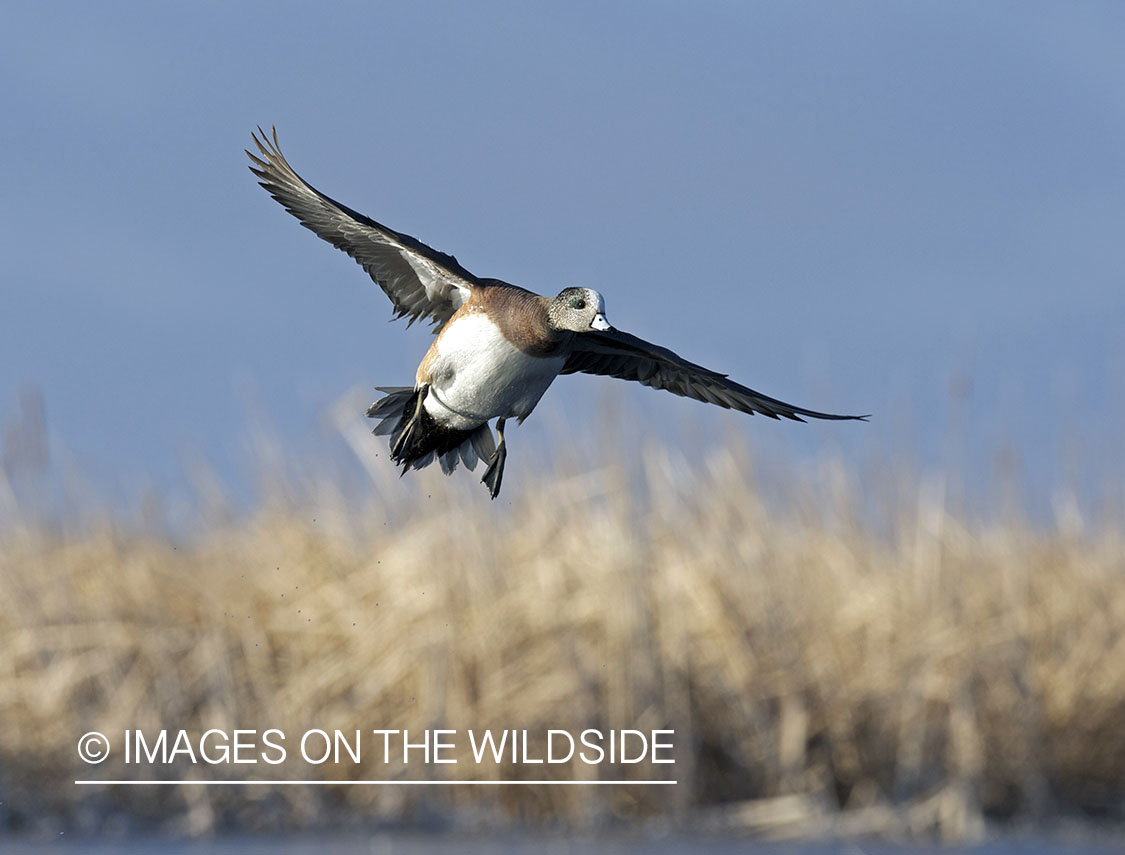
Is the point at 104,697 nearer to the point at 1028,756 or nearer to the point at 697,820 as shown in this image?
the point at 697,820

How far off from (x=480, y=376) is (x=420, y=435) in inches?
4.6

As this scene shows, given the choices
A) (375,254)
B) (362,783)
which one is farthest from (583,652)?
(375,254)

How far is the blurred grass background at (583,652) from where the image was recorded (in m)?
5.98

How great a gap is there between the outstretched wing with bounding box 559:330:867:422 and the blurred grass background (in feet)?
12.7

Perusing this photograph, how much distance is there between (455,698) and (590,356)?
410 centimetres

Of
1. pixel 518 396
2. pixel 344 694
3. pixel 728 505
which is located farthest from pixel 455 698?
pixel 518 396

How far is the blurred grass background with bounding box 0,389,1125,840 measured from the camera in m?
5.98

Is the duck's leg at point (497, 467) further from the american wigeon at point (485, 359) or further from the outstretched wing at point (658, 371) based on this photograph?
the outstretched wing at point (658, 371)

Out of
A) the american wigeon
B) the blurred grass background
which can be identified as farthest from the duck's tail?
the blurred grass background

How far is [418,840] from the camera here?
6.20 m

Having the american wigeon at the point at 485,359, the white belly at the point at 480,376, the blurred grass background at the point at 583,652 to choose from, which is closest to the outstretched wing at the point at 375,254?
the american wigeon at the point at 485,359

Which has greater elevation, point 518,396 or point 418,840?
point 518,396

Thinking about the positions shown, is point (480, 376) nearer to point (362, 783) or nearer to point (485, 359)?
point (485, 359)

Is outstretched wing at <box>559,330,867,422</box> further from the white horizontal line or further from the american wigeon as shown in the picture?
the white horizontal line
